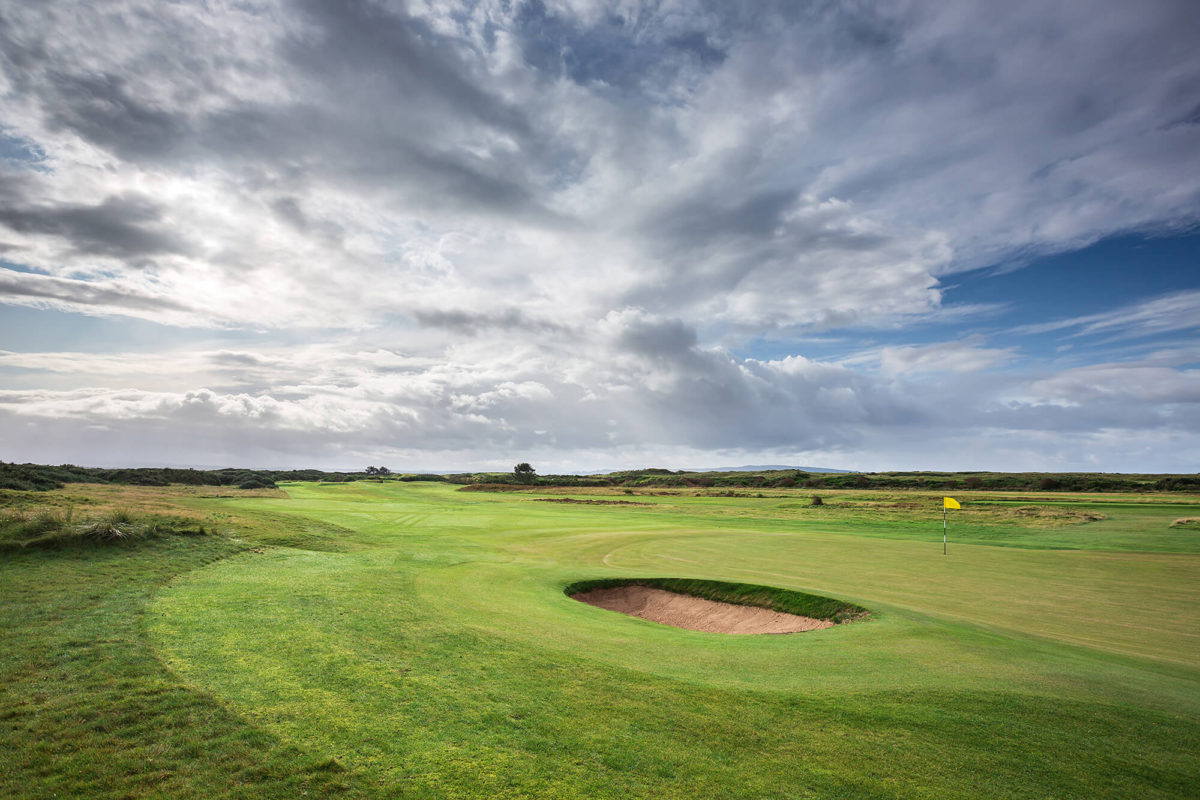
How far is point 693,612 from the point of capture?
19047mm

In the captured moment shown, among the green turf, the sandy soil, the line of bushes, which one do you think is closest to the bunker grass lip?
the sandy soil

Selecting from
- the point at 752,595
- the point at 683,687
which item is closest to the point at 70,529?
the point at 683,687

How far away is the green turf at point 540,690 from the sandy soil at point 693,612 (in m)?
1.97

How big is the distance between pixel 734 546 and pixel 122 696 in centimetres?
2781

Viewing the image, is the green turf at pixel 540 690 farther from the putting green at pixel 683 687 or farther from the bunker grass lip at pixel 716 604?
the bunker grass lip at pixel 716 604

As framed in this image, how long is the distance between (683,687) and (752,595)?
36.0ft

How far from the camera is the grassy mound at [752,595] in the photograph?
16112 millimetres

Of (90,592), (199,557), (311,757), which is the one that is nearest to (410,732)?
(311,757)

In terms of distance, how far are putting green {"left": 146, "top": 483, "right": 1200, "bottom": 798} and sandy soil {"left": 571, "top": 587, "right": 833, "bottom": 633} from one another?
2005mm

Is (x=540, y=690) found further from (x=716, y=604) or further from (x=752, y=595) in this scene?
(x=752, y=595)

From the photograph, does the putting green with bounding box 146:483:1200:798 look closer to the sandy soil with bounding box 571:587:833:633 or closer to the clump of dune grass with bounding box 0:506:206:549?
the sandy soil with bounding box 571:587:833:633

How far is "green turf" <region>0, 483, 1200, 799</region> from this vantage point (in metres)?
5.80

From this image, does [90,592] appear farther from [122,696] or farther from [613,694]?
[613,694]

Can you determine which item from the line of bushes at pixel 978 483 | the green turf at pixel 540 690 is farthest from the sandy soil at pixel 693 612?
the line of bushes at pixel 978 483
